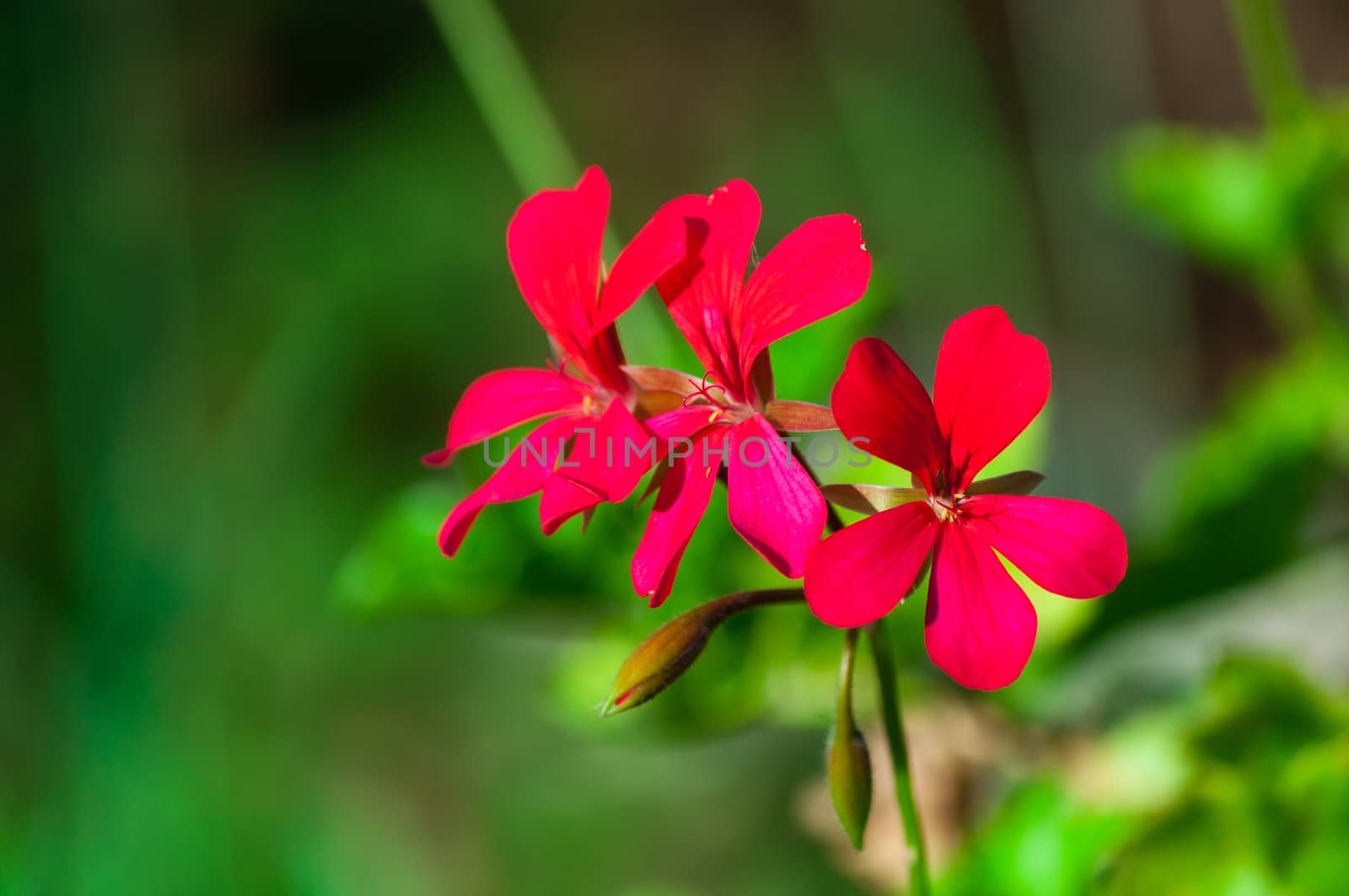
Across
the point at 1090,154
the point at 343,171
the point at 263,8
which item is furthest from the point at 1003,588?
the point at 263,8

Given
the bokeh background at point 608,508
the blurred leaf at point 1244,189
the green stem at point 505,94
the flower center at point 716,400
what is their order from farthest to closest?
the green stem at point 505,94 → the blurred leaf at point 1244,189 → the bokeh background at point 608,508 → the flower center at point 716,400

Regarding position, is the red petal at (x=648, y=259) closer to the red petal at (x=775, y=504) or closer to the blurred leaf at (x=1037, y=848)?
the red petal at (x=775, y=504)

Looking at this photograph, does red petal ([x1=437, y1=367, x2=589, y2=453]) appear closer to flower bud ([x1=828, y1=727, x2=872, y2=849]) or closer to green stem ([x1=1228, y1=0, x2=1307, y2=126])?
flower bud ([x1=828, y1=727, x2=872, y2=849])

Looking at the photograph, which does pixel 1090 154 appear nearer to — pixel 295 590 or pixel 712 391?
pixel 295 590

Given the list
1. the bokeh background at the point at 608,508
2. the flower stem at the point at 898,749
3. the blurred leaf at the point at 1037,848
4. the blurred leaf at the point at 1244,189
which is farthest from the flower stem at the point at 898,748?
the blurred leaf at the point at 1244,189

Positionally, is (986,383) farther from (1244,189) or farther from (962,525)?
(1244,189)

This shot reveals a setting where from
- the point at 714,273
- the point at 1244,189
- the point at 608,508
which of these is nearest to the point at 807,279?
the point at 714,273
